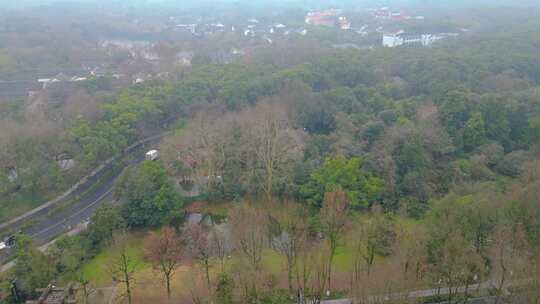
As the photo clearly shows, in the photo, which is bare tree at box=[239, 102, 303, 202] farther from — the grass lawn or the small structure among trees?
the small structure among trees

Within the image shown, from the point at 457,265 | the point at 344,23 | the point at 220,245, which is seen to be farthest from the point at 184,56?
the point at 457,265

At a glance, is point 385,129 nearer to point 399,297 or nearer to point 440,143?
point 440,143

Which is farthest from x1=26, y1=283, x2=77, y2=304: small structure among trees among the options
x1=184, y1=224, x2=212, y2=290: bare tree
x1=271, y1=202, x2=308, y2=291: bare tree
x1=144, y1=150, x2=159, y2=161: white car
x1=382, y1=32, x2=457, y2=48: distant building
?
x1=382, y1=32, x2=457, y2=48: distant building

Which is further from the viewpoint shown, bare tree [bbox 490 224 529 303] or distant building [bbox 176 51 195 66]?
distant building [bbox 176 51 195 66]

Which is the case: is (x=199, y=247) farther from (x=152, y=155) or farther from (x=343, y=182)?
(x=152, y=155)

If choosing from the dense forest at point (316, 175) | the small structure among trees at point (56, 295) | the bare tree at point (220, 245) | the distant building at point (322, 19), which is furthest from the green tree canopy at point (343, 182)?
the distant building at point (322, 19)

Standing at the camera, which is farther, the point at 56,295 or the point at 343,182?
the point at 343,182
